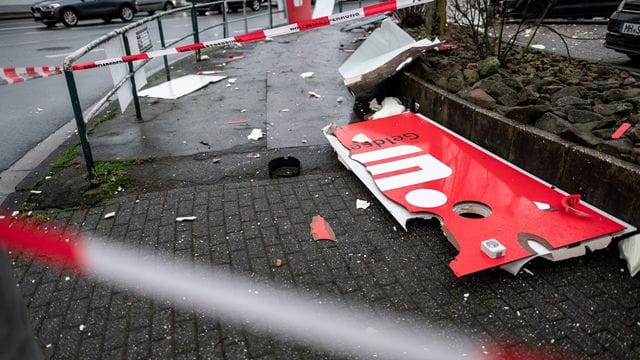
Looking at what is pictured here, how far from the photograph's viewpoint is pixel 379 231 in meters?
3.33

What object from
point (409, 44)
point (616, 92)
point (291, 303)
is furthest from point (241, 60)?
point (291, 303)

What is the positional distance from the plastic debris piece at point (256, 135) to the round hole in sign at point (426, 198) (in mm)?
2275

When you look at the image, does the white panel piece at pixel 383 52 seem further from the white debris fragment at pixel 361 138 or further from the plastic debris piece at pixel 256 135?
the plastic debris piece at pixel 256 135

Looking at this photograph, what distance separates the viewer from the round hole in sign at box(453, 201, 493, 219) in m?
3.37

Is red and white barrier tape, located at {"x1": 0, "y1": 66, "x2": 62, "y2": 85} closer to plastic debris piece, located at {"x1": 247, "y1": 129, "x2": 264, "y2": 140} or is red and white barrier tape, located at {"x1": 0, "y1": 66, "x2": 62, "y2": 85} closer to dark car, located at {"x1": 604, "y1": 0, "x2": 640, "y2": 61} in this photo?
plastic debris piece, located at {"x1": 247, "y1": 129, "x2": 264, "y2": 140}

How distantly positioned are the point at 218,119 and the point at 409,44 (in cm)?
258

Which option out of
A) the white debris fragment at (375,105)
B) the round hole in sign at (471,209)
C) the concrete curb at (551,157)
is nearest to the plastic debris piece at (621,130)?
the concrete curb at (551,157)

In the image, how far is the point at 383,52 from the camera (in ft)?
18.9

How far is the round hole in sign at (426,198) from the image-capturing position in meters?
3.40

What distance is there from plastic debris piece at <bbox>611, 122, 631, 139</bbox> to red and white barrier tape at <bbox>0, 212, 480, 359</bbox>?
2045 millimetres

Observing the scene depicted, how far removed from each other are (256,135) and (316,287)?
9.38 feet

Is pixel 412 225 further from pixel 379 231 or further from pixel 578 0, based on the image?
pixel 578 0

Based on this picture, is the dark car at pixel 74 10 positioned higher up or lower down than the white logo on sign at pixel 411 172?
higher up

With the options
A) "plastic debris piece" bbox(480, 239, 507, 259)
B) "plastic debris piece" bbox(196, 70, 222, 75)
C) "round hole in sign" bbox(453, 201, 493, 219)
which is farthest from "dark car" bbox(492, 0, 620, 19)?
"plastic debris piece" bbox(480, 239, 507, 259)
